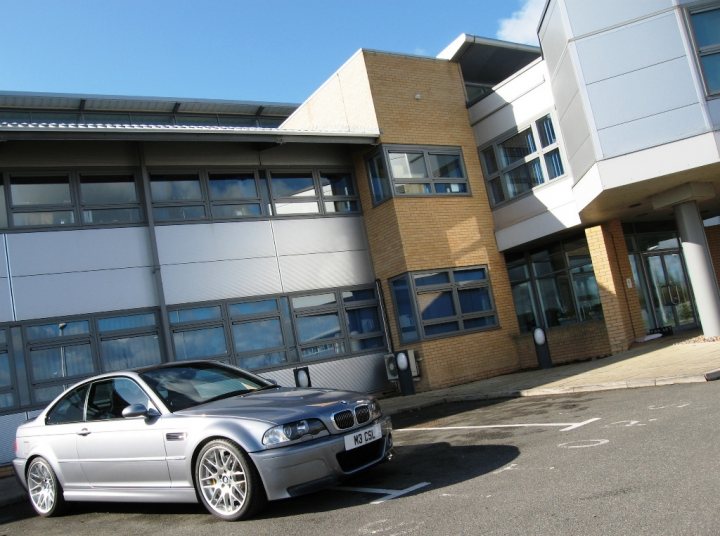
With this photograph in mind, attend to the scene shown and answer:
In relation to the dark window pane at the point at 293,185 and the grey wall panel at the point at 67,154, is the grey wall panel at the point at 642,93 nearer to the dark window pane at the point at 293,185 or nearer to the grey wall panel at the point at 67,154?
the dark window pane at the point at 293,185

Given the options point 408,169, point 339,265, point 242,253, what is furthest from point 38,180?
point 408,169

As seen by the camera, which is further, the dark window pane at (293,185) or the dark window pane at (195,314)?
the dark window pane at (293,185)

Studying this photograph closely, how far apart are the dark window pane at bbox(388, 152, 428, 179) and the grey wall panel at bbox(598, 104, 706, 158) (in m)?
4.64

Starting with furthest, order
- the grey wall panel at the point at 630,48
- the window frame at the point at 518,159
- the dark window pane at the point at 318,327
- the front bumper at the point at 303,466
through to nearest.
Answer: the window frame at the point at 518,159 < the dark window pane at the point at 318,327 < the grey wall panel at the point at 630,48 < the front bumper at the point at 303,466

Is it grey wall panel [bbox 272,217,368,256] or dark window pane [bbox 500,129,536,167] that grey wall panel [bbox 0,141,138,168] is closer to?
grey wall panel [bbox 272,217,368,256]

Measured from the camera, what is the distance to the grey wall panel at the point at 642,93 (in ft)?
41.0

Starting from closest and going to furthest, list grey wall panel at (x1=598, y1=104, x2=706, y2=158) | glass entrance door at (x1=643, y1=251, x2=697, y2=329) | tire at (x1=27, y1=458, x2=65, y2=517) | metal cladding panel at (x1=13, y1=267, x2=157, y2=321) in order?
1. tire at (x1=27, y1=458, x2=65, y2=517)
2. grey wall panel at (x1=598, y1=104, x2=706, y2=158)
3. metal cladding panel at (x1=13, y1=267, x2=157, y2=321)
4. glass entrance door at (x1=643, y1=251, x2=697, y2=329)

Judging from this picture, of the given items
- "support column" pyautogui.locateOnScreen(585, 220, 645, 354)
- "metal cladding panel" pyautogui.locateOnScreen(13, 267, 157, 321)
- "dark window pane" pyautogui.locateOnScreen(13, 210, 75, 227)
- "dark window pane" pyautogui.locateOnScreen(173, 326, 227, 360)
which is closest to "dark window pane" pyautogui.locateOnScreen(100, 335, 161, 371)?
"dark window pane" pyautogui.locateOnScreen(173, 326, 227, 360)

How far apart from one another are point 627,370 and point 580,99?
5216 millimetres

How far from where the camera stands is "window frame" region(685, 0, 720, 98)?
40.8ft

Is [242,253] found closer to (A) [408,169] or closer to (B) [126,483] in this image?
(A) [408,169]

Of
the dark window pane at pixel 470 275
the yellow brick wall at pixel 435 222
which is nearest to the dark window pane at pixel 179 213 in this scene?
the yellow brick wall at pixel 435 222

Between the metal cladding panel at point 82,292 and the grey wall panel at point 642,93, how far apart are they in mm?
9376

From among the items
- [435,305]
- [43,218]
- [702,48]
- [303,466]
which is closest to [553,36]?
[702,48]
